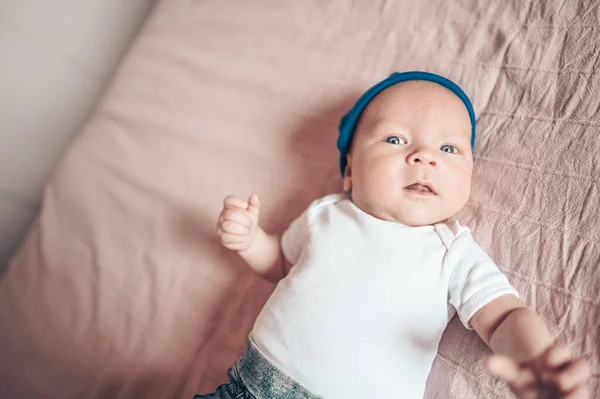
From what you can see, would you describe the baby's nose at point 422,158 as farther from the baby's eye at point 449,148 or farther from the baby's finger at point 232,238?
the baby's finger at point 232,238

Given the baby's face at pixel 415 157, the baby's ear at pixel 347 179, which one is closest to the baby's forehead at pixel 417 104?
the baby's face at pixel 415 157

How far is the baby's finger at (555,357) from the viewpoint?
0.50 m

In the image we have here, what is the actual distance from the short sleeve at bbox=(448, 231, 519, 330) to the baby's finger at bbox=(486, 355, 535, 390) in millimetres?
169

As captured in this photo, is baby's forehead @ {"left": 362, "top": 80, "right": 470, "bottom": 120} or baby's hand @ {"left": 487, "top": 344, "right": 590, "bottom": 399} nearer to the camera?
baby's hand @ {"left": 487, "top": 344, "right": 590, "bottom": 399}

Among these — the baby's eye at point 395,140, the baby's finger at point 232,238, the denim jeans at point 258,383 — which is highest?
the baby's eye at point 395,140

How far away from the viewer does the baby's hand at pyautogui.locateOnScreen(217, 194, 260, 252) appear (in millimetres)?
846

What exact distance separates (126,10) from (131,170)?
55cm

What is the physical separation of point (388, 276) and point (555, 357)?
271mm

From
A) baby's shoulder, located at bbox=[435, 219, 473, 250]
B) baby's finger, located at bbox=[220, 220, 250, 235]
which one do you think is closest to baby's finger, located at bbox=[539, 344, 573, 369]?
baby's shoulder, located at bbox=[435, 219, 473, 250]

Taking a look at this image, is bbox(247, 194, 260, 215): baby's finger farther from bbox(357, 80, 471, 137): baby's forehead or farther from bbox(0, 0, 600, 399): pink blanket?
bbox(357, 80, 471, 137): baby's forehead

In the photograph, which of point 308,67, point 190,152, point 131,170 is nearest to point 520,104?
point 308,67

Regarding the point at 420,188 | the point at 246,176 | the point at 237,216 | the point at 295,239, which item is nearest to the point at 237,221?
the point at 237,216

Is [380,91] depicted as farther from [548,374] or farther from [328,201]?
[548,374]

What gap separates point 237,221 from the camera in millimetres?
847
